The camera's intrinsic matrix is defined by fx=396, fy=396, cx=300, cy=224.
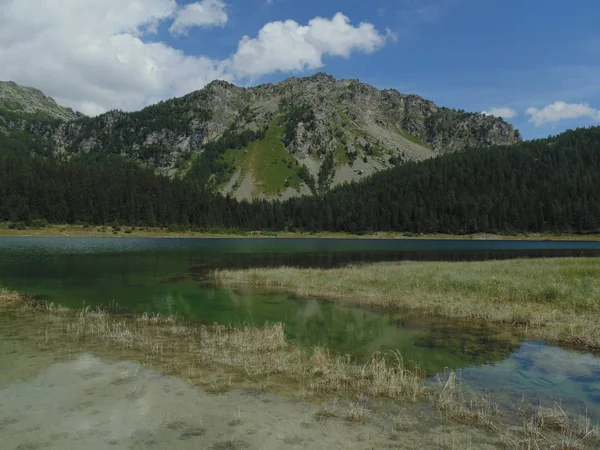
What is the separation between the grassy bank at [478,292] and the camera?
26.5m

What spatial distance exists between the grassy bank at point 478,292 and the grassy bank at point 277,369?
1259 centimetres

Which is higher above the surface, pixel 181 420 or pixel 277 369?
pixel 181 420

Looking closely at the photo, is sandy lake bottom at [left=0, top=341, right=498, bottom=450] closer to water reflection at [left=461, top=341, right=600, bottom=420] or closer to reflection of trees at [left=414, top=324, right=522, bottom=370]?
water reflection at [left=461, top=341, right=600, bottom=420]

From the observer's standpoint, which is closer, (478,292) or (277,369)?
(277,369)

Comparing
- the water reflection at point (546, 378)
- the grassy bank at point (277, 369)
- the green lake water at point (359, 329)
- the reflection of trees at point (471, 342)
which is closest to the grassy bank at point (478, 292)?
the reflection of trees at point (471, 342)

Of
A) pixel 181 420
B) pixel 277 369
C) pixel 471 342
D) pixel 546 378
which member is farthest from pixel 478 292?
pixel 181 420

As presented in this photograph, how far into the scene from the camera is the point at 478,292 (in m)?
35.6

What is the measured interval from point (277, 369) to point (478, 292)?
81.7ft

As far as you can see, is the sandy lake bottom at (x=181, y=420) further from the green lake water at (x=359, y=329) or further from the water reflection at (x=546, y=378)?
the green lake water at (x=359, y=329)

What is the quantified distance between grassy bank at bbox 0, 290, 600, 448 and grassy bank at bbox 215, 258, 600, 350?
12595mm

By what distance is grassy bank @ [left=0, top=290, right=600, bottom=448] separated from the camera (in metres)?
12.4

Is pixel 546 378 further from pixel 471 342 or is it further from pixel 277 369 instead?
pixel 277 369

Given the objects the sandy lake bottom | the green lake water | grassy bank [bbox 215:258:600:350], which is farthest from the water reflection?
the sandy lake bottom

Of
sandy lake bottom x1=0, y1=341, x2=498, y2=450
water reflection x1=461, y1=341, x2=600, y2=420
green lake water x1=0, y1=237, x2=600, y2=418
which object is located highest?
sandy lake bottom x1=0, y1=341, x2=498, y2=450
